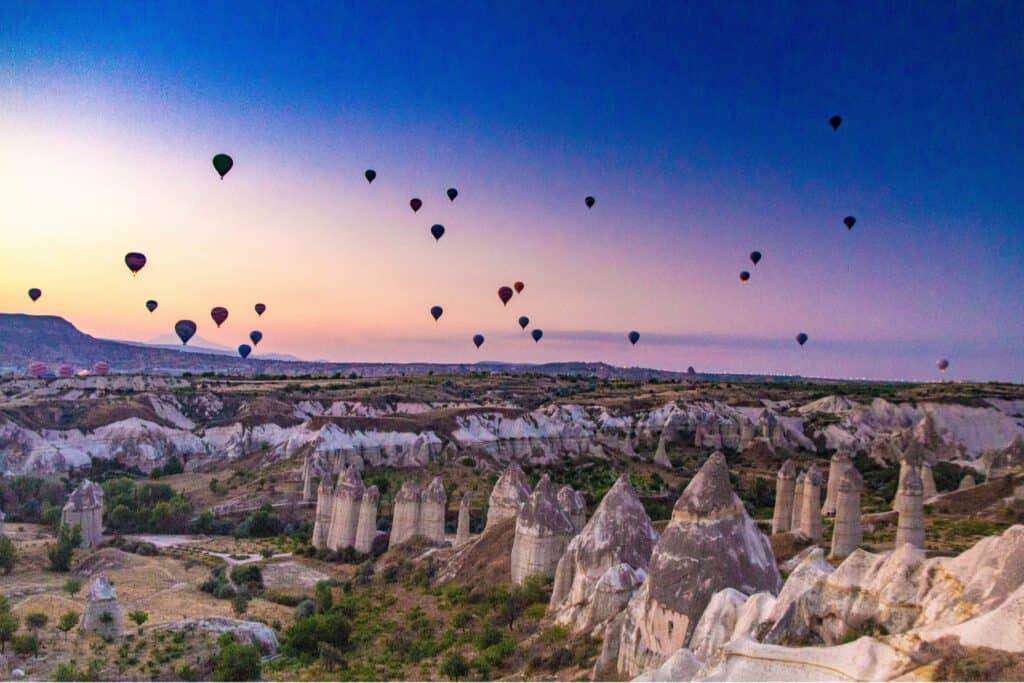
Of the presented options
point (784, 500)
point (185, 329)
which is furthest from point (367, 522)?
point (185, 329)

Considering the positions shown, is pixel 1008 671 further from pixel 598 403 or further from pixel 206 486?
pixel 598 403

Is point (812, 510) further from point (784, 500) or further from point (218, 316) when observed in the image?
point (218, 316)

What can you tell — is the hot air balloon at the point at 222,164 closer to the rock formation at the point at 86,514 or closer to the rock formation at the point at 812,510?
the rock formation at the point at 86,514

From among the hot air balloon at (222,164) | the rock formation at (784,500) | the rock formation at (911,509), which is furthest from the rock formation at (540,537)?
the hot air balloon at (222,164)

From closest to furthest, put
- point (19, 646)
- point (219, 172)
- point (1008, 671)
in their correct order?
point (1008, 671)
point (19, 646)
point (219, 172)

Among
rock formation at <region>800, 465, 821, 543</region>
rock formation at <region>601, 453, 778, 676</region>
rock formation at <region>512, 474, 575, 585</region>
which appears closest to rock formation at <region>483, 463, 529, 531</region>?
rock formation at <region>512, 474, 575, 585</region>

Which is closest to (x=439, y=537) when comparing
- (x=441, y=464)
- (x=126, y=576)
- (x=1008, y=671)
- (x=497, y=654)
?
(x=126, y=576)
